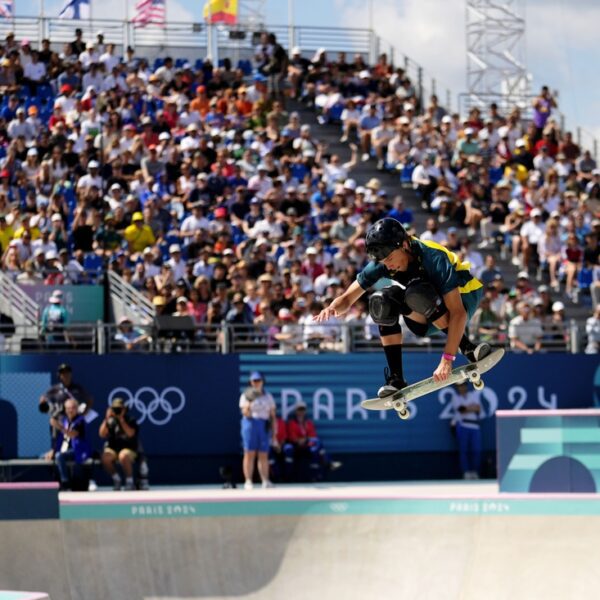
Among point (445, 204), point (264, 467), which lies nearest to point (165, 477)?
point (264, 467)

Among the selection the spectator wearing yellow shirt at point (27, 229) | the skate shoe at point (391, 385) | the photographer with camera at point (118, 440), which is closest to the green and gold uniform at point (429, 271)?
the skate shoe at point (391, 385)

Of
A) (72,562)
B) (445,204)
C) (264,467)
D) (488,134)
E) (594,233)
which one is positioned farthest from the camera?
(488,134)

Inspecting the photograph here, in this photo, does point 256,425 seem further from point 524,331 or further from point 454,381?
point 454,381

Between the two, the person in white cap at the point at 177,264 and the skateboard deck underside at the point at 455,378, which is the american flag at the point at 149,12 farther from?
the skateboard deck underside at the point at 455,378

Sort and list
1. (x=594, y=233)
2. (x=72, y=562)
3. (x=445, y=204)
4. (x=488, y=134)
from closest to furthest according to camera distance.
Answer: (x=72, y=562) < (x=594, y=233) < (x=445, y=204) < (x=488, y=134)

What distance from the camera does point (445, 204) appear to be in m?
26.2

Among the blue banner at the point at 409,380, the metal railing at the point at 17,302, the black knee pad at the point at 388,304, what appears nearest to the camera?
the black knee pad at the point at 388,304

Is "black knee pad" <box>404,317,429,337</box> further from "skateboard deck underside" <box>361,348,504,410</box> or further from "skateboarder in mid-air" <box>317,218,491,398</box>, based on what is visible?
Answer: "skateboard deck underside" <box>361,348,504,410</box>

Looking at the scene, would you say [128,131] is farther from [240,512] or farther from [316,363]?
[240,512]

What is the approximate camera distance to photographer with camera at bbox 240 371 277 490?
69.7 ft

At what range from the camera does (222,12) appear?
32.3m

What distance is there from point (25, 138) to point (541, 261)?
31.4 feet

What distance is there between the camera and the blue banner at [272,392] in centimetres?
2180

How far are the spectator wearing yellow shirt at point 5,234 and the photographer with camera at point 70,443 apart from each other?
2.99m
